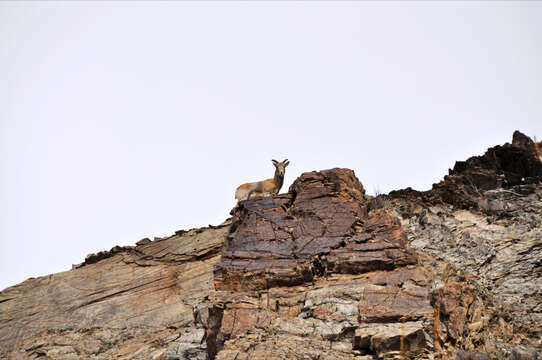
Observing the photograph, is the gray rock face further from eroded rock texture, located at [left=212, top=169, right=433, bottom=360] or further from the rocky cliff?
eroded rock texture, located at [left=212, top=169, right=433, bottom=360]

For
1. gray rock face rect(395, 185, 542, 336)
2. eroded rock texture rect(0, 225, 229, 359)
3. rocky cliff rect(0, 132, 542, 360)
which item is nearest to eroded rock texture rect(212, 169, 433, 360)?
rocky cliff rect(0, 132, 542, 360)

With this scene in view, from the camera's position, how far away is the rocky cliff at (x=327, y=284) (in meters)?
9.91

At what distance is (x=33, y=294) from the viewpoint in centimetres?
1980

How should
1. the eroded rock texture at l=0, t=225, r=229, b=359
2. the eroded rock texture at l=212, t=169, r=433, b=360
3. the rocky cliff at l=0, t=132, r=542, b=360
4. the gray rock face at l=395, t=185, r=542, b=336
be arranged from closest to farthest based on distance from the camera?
the eroded rock texture at l=212, t=169, r=433, b=360 < the rocky cliff at l=0, t=132, r=542, b=360 < the gray rock face at l=395, t=185, r=542, b=336 < the eroded rock texture at l=0, t=225, r=229, b=359

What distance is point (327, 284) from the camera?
11531 millimetres

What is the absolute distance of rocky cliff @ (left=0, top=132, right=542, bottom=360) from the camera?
32.5ft

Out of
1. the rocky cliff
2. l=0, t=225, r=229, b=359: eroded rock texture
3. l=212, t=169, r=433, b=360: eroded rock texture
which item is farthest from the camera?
l=0, t=225, r=229, b=359: eroded rock texture

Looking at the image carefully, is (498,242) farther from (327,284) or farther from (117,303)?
(117,303)

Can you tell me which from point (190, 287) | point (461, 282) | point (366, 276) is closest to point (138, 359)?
point (190, 287)

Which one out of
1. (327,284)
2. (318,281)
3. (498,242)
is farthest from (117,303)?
(498,242)

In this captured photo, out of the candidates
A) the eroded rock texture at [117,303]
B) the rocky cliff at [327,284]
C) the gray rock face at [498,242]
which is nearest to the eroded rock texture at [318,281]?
the rocky cliff at [327,284]

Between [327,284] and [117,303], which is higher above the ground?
[117,303]

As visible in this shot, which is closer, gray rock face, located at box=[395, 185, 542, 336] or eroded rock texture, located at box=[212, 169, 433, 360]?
eroded rock texture, located at box=[212, 169, 433, 360]

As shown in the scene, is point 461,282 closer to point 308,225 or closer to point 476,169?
point 308,225
